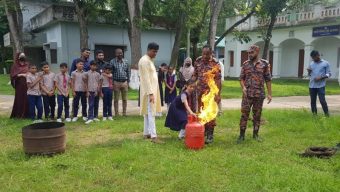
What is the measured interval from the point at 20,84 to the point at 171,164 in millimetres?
5777

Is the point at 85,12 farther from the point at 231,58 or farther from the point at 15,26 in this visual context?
the point at 231,58

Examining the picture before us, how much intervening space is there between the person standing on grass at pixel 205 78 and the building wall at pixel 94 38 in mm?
15599

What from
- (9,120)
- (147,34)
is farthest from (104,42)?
(9,120)

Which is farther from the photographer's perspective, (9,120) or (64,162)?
(9,120)

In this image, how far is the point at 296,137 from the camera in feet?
23.6

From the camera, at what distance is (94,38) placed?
71.2ft

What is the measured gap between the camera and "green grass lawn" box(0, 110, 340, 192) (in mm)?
4555

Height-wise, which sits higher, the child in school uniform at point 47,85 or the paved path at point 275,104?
the child in school uniform at point 47,85

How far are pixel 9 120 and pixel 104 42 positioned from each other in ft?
44.2

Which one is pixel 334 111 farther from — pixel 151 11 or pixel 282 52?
pixel 282 52

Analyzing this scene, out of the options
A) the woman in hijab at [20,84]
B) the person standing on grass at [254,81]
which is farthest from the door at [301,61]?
the woman in hijab at [20,84]

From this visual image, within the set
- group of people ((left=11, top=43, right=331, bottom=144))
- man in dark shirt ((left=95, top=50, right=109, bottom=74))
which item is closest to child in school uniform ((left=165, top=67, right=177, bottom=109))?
group of people ((left=11, top=43, right=331, bottom=144))

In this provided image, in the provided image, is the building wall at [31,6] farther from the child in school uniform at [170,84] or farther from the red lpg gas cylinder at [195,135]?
the red lpg gas cylinder at [195,135]

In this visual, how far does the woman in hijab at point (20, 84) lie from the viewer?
9180 mm
